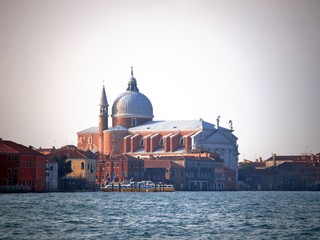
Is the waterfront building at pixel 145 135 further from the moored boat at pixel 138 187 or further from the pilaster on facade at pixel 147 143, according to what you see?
the moored boat at pixel 138 187

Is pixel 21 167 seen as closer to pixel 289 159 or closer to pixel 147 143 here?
pixel 147 143

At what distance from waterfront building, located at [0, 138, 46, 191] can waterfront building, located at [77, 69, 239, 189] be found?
39.2m

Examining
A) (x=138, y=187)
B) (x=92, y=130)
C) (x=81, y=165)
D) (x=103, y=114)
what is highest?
(x=103, y=114)

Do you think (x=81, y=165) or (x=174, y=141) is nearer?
(x=81, y=165)

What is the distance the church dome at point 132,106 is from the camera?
529 feet

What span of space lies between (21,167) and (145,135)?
51.1 meters

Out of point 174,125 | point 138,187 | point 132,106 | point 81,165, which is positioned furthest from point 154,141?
point 81,165

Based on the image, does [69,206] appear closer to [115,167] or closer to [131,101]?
[115,167]

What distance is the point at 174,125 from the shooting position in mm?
→ 159500

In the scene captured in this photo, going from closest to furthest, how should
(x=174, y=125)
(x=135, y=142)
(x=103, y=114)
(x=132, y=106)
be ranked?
(x=135, y=142) < (x=174, y=125) < (x=103, y=114) < (x=132, y=106)

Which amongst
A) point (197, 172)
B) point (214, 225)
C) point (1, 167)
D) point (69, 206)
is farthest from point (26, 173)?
point (214, 225)

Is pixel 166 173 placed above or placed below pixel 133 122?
below

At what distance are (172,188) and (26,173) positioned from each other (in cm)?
2975

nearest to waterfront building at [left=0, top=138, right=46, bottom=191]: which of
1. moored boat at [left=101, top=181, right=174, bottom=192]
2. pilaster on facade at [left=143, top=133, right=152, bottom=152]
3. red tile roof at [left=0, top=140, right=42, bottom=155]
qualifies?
red tile roof at [left=0, top=140, right=42, bottom=155]
